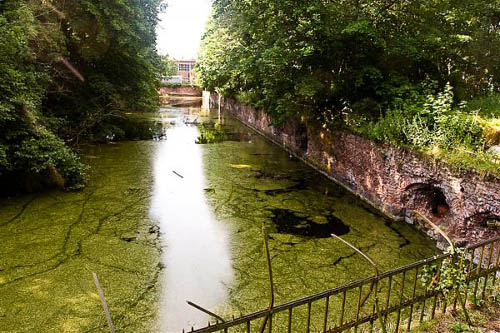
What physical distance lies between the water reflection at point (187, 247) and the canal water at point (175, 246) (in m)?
0.02

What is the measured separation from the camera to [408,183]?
302 inches

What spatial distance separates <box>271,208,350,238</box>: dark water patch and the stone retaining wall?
1442 millimetres

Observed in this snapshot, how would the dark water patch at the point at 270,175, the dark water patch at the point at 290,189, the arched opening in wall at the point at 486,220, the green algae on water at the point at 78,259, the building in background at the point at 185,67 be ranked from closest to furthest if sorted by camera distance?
the green algae on water at the point at 78,259 < the arched opening in wall at the point at 486,220 < the dark water patch at the point at 290,189 < the dark water patch at the point at 270,175 < the building in background at the point at 185,67

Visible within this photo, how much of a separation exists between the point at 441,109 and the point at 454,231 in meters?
2.54

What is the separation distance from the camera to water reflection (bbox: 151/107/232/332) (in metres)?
4.75

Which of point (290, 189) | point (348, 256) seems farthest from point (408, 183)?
point (290, 189)

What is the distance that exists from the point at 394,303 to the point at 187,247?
11.5 feet

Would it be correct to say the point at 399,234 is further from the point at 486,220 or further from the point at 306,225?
the point at 306,225

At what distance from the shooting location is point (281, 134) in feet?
53.7

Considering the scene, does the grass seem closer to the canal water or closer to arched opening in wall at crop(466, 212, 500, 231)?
arched opening in wall at crop(466, 212, 500, 231)

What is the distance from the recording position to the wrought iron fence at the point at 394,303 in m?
3.10

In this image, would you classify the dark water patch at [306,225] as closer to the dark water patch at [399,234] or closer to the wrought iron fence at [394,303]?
the dark water patch at [399,234]

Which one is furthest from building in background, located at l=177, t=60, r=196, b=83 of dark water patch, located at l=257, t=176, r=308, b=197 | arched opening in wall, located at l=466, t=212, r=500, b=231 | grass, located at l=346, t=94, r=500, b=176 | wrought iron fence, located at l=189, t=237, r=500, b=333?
wrought iron fence, located at l=189, t=237, r=500, b=333

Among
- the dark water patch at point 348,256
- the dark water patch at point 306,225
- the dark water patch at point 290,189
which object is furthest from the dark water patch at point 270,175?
the dark water patch at point 348,256
